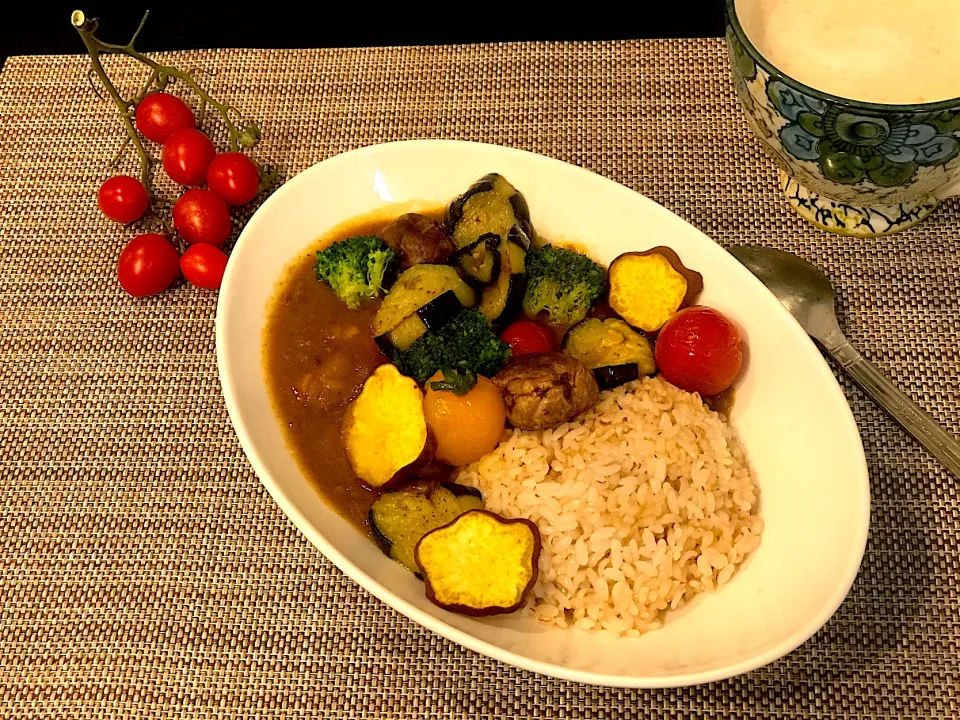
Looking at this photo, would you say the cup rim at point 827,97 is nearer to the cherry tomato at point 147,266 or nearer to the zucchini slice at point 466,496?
the zucchini slice at point 466,496

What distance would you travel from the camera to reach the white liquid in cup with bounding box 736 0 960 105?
2.45 m

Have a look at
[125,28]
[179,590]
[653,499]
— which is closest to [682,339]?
[653,499]

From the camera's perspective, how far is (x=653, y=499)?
228 cm

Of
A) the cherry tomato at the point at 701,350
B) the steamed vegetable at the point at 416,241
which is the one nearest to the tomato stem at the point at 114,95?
the steamed vegetable at the point at 416,241

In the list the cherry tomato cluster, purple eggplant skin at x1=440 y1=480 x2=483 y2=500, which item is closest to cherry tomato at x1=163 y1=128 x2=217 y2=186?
the cherry tomato cluster

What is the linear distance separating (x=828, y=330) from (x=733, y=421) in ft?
1.68

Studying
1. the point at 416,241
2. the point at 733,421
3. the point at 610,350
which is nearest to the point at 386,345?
the point at 416,241

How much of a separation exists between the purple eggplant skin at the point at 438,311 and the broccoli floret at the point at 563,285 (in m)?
0.29

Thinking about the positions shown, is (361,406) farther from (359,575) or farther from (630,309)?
(630,309)

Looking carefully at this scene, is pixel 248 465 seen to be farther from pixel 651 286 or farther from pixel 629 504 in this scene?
pixel 651 286

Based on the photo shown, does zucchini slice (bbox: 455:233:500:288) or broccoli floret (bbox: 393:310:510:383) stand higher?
zucchini slice (bbox: 455:233:500:288)

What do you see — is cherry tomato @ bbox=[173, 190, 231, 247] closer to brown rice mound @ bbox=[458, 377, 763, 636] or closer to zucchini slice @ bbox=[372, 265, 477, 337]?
zucchini slice @ bbox=[372, 265, 477, 337]

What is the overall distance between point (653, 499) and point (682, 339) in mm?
472

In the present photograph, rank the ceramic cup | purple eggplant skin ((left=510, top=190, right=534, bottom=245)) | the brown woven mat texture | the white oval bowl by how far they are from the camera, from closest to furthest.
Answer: the white oval bowl → the ceramic cup → the brown woven mat texture → purple eggplant skin ((left=510, top=190, right=534, bottom=245))
